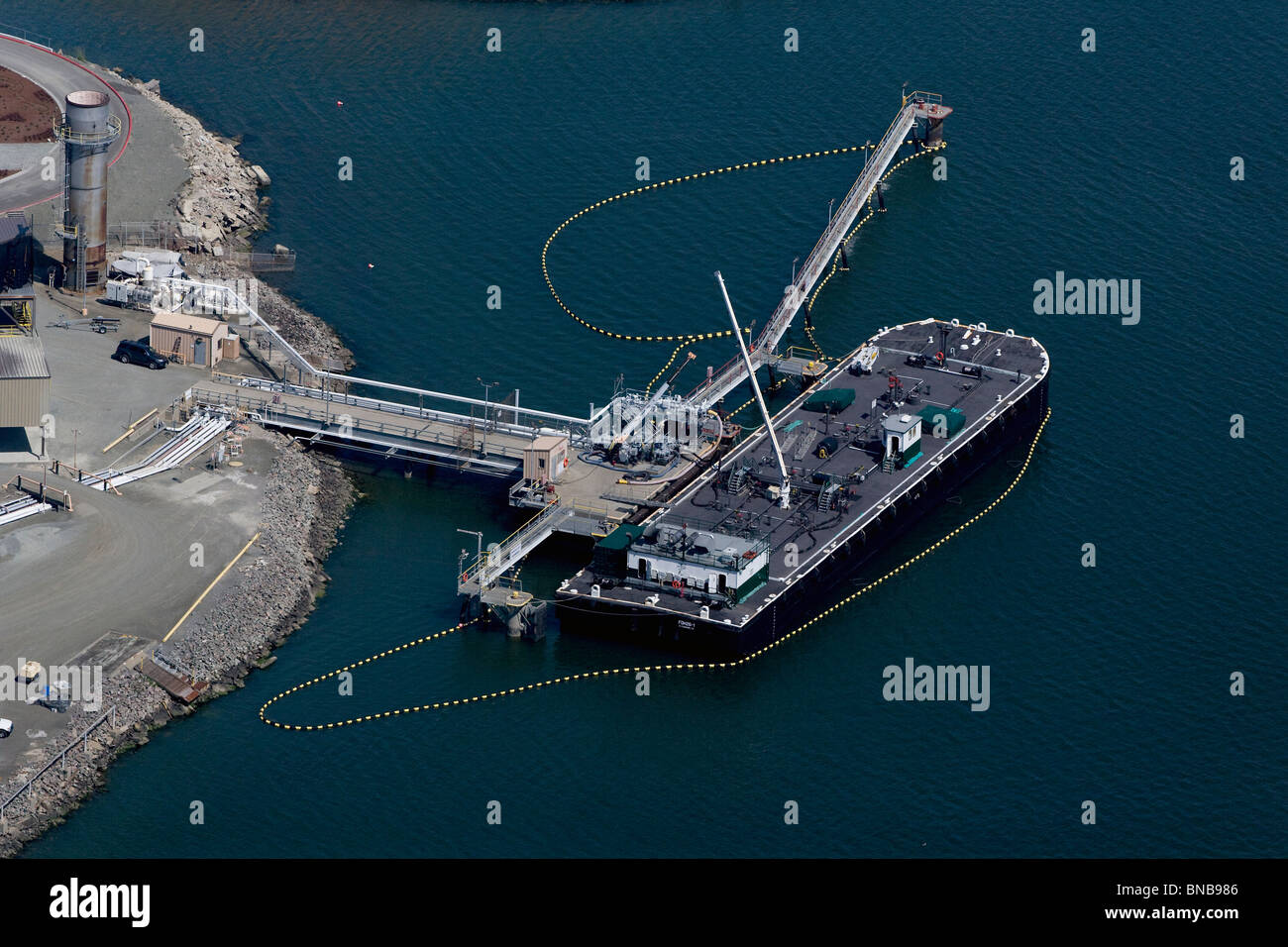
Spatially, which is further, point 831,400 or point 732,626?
point 831,400

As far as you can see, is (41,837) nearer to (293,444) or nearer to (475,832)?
(475,832)

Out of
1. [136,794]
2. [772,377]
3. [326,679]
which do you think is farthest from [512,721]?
[772,377]

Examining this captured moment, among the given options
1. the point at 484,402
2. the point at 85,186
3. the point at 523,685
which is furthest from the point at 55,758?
the point at 85,186

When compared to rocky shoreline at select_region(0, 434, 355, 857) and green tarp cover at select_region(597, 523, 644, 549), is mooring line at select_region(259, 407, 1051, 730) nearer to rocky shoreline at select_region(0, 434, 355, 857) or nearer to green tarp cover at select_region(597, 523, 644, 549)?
rocky shoreline at select_region(0, 434, 355, 857)

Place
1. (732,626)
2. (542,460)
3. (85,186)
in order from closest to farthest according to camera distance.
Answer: (732,626)
(542,460)
(85,186)

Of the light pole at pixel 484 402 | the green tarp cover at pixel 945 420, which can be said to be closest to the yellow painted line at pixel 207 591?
the light pole at pixel 484 402

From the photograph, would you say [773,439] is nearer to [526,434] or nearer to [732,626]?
[526,434]
